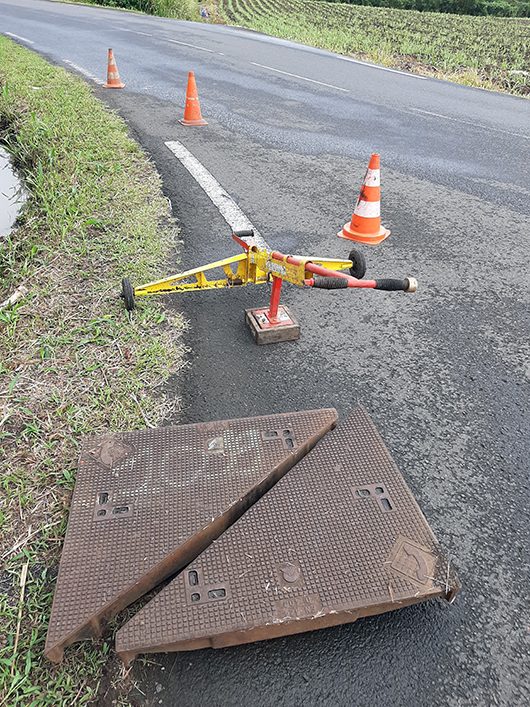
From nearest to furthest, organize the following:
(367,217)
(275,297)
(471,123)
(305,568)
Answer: (305,568)
(275,297)
(367,217)
(471,123)

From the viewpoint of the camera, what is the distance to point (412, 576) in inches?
68.0

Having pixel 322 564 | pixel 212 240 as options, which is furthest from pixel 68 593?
pixel 212 240

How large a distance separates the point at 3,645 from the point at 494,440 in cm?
221

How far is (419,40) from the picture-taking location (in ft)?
53.0

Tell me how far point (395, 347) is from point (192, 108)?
195 inches

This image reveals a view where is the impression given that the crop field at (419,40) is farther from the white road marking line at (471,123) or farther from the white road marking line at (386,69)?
the white road marking line at (471,123)

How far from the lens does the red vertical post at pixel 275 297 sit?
287 cm

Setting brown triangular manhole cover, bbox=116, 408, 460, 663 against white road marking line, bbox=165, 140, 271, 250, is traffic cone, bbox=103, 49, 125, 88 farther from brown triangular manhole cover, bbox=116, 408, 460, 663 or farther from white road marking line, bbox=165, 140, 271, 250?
brown triangular manhole cover, bbox=116, 408, 460, 663

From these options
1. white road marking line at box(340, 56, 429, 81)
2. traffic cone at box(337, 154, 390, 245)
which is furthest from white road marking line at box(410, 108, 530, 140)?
traffic cone at box(337, 154, 390, 245)

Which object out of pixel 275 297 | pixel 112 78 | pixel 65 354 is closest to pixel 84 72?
pixel 112 78

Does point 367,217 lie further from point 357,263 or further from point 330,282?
point 330,282

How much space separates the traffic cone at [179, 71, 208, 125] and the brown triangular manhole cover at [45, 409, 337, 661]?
5.44 m

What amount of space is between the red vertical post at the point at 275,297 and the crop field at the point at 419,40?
1062 cm

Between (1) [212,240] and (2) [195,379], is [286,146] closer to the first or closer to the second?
(1) [212,240]
